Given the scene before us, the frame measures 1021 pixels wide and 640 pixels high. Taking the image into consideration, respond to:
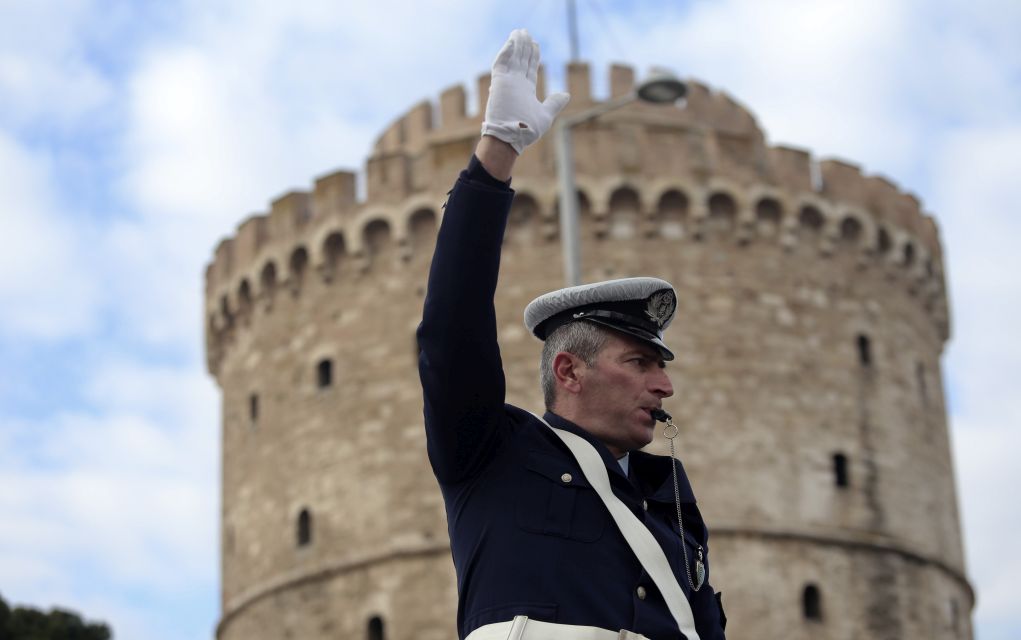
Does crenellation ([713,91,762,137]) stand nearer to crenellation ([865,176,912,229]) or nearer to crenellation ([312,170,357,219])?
crenellation ([865,176,912,229])

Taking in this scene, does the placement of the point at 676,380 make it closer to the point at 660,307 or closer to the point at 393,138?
the point at 393,138

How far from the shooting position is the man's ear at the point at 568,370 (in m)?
3.88

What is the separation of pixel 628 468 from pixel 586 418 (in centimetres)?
16

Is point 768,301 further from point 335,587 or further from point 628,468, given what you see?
point 628,468

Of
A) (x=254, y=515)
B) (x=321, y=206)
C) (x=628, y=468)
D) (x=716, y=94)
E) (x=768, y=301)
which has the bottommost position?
(x=628, y=468)

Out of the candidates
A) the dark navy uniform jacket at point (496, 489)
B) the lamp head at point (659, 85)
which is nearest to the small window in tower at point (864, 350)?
the lamp head at point (659, 85)

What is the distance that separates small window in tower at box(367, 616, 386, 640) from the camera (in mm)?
19844

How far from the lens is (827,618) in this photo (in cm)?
1970

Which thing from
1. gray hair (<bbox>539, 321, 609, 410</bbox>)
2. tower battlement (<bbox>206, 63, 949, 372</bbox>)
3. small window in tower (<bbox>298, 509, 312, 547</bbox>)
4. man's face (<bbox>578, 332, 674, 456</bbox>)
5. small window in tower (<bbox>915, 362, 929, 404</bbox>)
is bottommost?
man's face (<bbox>578, 332, 674, 456</bbox>)

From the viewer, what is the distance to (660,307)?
399 cm

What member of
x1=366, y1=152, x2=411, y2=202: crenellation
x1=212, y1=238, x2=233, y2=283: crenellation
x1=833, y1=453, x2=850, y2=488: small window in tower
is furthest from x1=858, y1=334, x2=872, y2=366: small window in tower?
x1=212, y1=238, x2=233, y2=283: crenellation

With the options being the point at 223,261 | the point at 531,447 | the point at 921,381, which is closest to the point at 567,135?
the point at 921,381

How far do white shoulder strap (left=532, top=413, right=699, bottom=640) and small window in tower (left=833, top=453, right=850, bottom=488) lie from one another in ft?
55.8

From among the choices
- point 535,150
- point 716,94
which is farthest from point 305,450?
point 716,94
